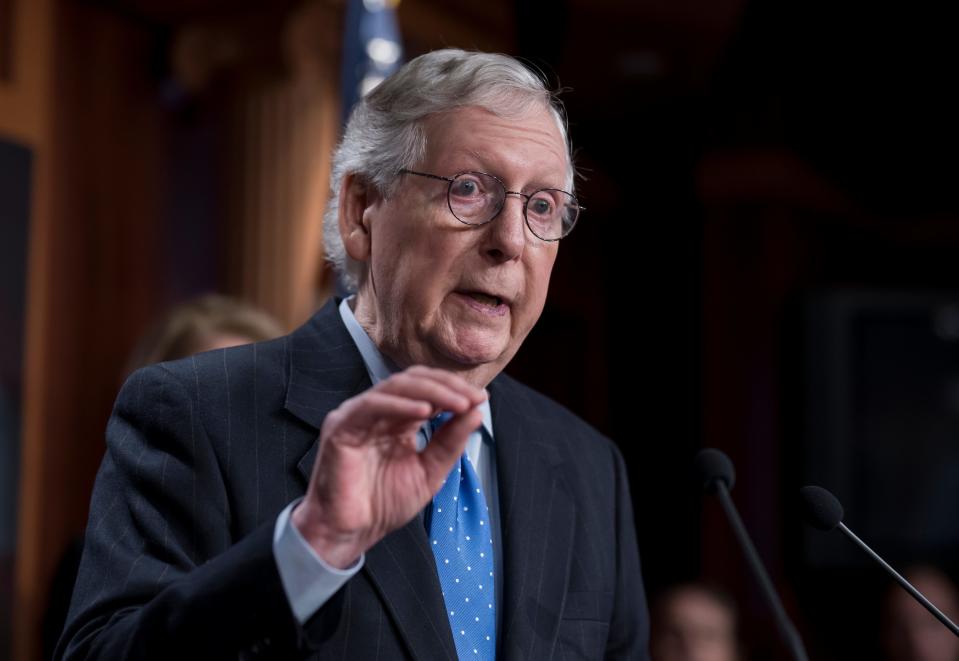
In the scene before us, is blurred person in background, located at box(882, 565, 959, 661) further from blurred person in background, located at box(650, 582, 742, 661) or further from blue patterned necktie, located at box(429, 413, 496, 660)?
blue patterned necktie, located at box(429, 413, 496, 660)

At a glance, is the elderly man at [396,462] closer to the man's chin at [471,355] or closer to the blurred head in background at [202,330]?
the man's chin at [471,355]

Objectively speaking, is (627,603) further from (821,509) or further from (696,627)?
(696,627)

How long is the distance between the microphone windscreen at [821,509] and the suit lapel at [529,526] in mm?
317

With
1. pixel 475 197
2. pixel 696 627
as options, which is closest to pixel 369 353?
pixel 475 197

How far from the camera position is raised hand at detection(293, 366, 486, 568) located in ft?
3.46

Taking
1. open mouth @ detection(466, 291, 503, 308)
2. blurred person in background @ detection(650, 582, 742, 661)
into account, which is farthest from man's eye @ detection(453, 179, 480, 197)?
blurred person in background @ detection(650, 582, 742, 661)

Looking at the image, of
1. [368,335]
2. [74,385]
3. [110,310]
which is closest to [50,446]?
[74,385]

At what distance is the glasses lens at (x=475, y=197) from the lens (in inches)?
56.1

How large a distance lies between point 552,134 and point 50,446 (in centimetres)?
215

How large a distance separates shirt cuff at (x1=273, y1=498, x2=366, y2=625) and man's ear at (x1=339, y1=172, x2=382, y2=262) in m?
0.50

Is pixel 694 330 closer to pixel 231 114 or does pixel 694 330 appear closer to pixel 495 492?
pixel 231 114

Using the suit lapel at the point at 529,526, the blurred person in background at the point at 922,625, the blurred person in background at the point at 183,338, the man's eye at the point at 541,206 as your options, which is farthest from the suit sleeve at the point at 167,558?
the blurred person in background at the point at 922,625

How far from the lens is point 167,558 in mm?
1240

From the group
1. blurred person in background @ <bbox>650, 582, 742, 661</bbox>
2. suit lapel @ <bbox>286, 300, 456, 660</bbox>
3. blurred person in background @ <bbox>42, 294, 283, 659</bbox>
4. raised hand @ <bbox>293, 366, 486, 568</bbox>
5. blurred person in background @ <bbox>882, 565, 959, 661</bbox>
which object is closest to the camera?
raised hand @ <bbox>293, 366, 486, 568</bbox>
